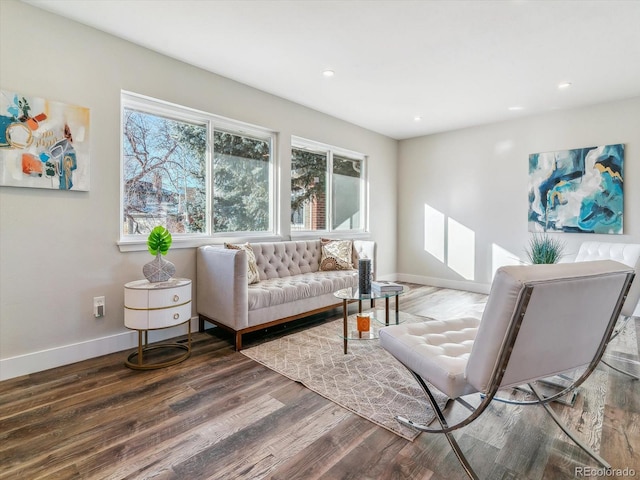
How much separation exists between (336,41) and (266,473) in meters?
3.10

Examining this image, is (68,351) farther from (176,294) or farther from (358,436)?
(358,436)

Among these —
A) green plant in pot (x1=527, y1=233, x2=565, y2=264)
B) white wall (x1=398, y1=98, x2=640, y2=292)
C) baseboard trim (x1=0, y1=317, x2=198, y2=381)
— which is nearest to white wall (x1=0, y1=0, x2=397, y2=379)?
baseboard trim (x1=0, y1=317, x2=198, y2=381)

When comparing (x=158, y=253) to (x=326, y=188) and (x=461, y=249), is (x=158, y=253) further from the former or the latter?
(x=461, y=249)

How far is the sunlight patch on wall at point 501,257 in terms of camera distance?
4914 mm

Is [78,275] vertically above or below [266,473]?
above

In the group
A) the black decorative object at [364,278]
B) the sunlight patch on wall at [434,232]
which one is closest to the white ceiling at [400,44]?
the black decorative object at [364,278]

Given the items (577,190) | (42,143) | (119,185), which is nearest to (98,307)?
(119,185)

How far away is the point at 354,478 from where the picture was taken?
4.64 ft

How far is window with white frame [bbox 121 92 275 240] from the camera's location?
9.92 ft

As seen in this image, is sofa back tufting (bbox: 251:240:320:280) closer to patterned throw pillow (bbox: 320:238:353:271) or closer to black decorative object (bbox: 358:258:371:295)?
patterned throw pillow (bbox: 320:238:353:271)

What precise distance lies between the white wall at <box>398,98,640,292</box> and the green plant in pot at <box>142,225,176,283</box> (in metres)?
4.52

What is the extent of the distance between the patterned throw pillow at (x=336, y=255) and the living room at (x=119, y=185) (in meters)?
0.52

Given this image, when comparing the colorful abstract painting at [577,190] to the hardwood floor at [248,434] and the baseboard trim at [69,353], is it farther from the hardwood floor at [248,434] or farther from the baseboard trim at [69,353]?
the baseboard trim at [69,353]

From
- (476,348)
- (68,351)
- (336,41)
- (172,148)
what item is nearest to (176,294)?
(68,351)
